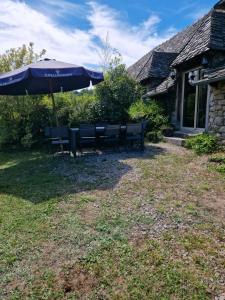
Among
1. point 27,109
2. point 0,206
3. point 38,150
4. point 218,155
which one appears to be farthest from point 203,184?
point 27,109

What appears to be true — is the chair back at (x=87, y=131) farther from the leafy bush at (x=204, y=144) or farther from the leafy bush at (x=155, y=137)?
the leafy bush at (x=155, y=137)

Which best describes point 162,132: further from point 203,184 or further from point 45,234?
point 45,234

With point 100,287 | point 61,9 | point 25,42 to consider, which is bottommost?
point 100,287

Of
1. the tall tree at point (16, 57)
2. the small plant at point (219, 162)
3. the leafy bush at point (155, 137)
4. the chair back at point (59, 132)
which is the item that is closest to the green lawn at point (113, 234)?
the small plant at point (219, 162)

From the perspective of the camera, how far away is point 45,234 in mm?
3625

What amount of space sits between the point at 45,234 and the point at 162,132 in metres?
8.27

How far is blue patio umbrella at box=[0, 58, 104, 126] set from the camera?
6.39 meters

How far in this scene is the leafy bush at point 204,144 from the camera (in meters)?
8.12

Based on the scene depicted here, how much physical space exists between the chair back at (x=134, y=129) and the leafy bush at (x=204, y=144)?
5.80 ft

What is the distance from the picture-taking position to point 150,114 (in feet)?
38.0

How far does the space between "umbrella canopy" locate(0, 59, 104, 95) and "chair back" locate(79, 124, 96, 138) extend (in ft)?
4.46

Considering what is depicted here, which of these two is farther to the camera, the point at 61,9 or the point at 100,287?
the point at 61,9

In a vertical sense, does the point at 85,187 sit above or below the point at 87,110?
below

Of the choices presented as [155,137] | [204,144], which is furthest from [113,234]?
[155,137]
